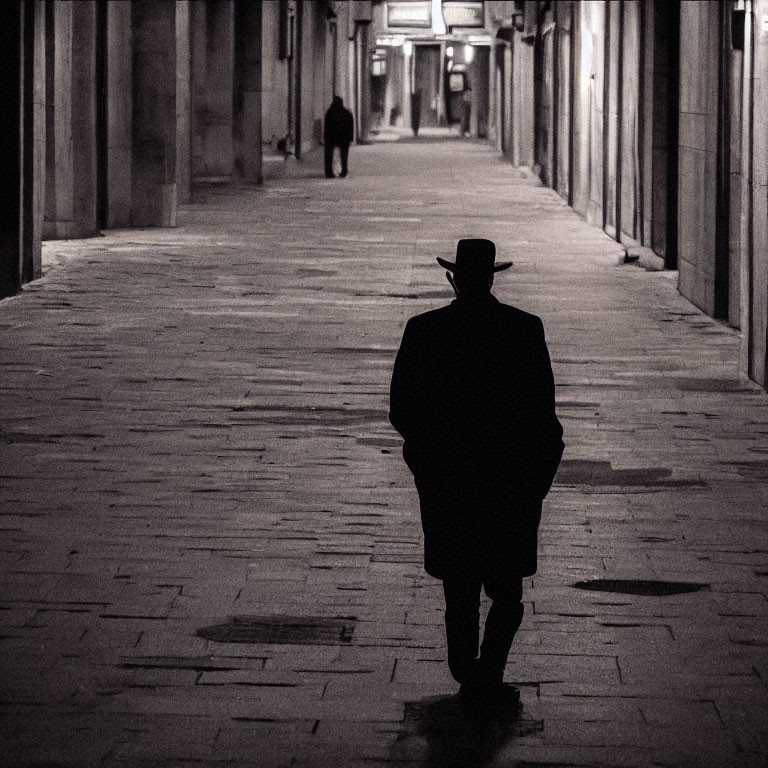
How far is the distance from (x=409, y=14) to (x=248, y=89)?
28814 mm

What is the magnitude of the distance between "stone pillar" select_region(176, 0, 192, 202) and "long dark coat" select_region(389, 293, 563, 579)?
67.7ft

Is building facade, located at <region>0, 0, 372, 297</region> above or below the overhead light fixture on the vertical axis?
below

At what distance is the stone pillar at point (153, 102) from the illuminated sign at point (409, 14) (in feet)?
128

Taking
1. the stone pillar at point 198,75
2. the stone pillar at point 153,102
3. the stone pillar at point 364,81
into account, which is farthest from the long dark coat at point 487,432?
the stone pillar at point 364,81

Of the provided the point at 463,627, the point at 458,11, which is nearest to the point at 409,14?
the point at 458,11

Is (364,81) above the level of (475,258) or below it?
above

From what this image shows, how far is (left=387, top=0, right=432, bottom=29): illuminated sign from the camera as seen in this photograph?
61.3 metres

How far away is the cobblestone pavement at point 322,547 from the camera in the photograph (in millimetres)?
4973

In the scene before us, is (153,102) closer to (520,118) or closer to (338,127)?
(338,127)

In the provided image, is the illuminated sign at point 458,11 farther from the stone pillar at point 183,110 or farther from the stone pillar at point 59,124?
the stone pillar at point 59,124

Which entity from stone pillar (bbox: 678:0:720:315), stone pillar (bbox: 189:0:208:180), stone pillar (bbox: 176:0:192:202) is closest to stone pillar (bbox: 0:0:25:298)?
stone pillar (bbox: 678:0:720:315)

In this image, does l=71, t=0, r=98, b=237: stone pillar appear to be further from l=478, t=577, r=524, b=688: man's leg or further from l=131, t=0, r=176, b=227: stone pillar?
l=478, t=577, r=524, b=688: man's leg

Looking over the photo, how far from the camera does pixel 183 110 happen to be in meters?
26.8

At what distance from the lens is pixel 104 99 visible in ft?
72.3
